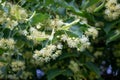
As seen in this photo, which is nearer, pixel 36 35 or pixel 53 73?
pixel 36 35

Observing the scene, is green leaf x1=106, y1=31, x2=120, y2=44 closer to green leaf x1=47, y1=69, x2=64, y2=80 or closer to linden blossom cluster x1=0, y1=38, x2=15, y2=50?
green leaf x1=47, y1=69, x2=64, y2=80

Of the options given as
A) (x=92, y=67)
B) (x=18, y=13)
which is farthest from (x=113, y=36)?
(x=18, y=13)

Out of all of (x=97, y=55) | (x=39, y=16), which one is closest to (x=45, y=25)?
(x=39, y=16)

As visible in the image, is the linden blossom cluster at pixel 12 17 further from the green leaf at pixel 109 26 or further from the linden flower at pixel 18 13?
the green leaf at pixel 109 26

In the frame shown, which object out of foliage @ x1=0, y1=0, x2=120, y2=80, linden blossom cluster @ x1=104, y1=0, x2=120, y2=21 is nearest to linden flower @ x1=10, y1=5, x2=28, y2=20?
foliage @ x1=0, y1=0, x2=120, y2=80

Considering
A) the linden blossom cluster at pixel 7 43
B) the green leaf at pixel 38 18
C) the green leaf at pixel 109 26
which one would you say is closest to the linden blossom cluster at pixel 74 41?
the green leaf at pixel 38 18

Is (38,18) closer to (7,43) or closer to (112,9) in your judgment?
(7,43)

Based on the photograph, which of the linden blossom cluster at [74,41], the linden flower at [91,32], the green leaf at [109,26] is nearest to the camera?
the linden blossom cluster at [74,41]

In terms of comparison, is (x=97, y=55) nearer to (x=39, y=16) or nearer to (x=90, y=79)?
(x=90, y=79)

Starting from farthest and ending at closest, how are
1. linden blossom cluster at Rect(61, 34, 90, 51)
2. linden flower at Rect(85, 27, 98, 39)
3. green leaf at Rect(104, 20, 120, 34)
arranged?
green leaf at Rect(104, 20, 120, 34) < linden flower at Rect(85, 27, 98, 39) < linden blossom cluster at Rect(61, 34, 90, 51)
